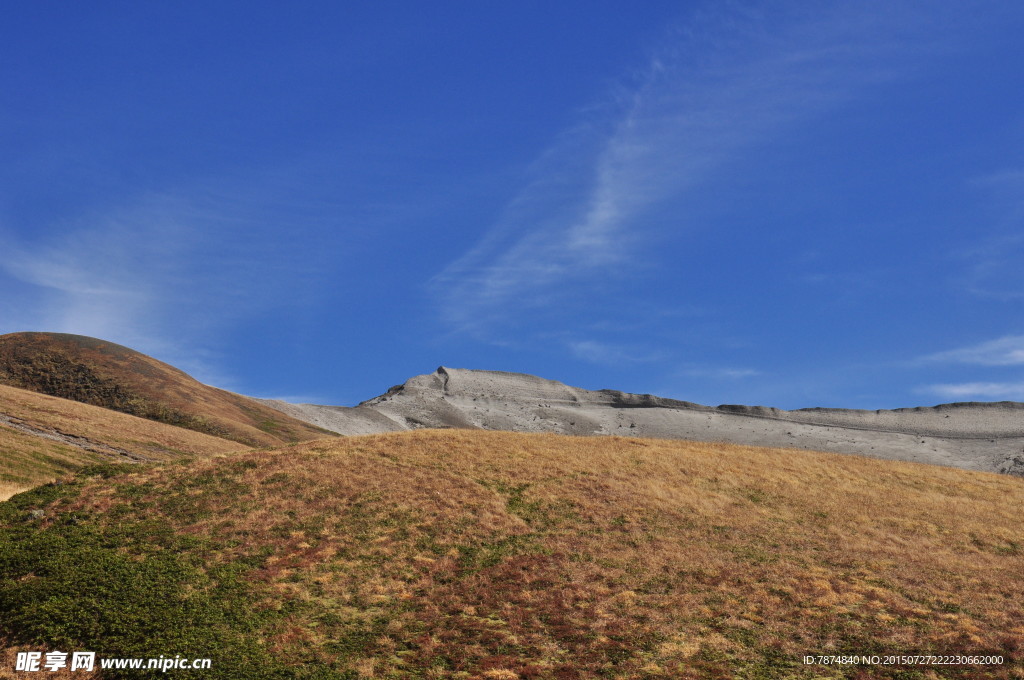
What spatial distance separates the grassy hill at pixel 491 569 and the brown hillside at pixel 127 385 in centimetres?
3803

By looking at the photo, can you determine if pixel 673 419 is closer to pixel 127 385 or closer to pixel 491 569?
pixel 127 385

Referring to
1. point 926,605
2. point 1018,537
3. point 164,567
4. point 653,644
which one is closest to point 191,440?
point 164,567

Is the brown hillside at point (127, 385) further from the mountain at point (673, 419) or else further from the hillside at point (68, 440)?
the mountain at point (673, 419)

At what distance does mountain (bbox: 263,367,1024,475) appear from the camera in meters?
80.2

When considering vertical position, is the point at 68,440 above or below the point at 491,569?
above

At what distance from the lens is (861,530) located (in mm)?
37188

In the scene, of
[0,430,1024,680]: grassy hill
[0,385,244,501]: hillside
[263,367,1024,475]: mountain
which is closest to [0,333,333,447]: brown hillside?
[0,385,244,501]: hillside

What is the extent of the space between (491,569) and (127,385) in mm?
64966

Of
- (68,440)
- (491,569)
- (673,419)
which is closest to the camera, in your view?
(491,569)

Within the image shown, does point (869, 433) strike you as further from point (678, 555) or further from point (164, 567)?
point (164, 567)

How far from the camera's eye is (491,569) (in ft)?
92.6

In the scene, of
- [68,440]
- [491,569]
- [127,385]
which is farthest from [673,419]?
[491,569]

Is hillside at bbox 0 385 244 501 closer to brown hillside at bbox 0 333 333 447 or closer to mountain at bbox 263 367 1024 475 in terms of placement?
brown hillside at bbox 0 333 333 447

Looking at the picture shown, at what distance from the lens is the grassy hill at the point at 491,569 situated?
71.2 feet
